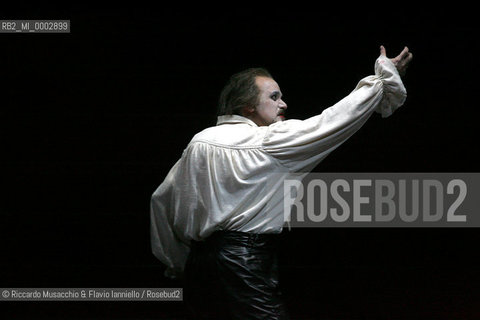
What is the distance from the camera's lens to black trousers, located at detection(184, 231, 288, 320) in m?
2.04

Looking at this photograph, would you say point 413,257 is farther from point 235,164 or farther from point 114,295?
point 235,164

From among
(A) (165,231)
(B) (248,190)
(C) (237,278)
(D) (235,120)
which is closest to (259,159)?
(B) (248,190)

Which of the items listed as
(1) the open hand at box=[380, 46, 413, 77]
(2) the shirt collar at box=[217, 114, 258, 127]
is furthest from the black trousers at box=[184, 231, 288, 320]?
(1) the open hand at box=[380, 46, 413, 77]

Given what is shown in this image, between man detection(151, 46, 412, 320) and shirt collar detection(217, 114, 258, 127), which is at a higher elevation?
shirt collar detection(217, 114, 258, 127)

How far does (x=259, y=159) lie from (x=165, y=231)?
48 centimetres

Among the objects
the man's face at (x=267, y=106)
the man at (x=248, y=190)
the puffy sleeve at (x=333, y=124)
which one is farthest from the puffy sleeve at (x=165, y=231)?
the puffy sleeve at (x=333, y=124)

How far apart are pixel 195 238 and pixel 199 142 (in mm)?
310

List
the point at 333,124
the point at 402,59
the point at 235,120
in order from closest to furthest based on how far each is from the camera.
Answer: the point at 333,124 → the point at 402,59 → the point at 235,120

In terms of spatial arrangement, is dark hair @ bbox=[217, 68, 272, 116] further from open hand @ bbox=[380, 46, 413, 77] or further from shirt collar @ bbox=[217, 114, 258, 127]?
open hand @ bbox=[380, 46, 413, 77]

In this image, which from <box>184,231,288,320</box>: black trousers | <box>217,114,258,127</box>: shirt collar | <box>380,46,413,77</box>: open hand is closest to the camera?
<box>184,231,288,320</box>: black trousers

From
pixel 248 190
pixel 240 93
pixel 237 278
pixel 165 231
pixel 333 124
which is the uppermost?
pixel 240 93

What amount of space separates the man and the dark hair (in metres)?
0.10

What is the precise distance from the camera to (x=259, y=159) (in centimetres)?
211

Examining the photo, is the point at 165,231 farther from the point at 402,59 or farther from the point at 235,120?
the point at 402,59
